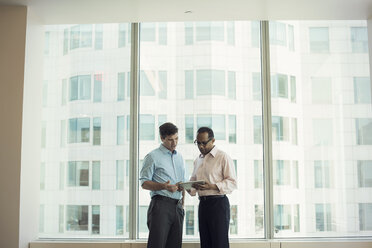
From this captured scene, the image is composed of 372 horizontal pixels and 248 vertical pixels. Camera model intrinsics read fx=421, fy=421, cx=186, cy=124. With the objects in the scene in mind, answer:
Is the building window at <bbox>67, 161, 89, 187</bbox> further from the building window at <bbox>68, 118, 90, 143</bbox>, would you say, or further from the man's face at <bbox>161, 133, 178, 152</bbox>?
the man's face at <bbox>161, 133, 178, 152</bbox>

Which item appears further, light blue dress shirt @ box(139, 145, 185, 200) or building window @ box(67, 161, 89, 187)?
building window @ box(67, 161, 89, 187)

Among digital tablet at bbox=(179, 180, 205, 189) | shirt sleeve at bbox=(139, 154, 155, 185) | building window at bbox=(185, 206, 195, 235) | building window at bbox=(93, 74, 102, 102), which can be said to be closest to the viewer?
digital tablet at bbox=(179, 180, 205, 189)

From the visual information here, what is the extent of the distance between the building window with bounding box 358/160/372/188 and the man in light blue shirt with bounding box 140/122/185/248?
87.4 inches

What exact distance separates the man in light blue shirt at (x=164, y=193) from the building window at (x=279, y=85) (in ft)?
4.98

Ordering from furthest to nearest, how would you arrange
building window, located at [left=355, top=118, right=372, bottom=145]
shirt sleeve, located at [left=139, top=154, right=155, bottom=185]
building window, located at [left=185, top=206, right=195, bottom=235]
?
building window, located at [left=355, top=118, right=372, bottom=145] < building window, located at [left=185, top=206, right=195, bottom=235] < shirt sleeve, located at [left=139, top=154, right=155, bottom=185]

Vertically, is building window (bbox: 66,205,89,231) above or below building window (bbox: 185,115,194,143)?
below

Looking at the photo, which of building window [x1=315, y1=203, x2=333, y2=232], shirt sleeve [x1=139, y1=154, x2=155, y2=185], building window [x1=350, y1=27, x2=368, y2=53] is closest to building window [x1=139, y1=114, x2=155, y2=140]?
shirt sleeve [x1=139, y1=154, x2=155, y2=185]

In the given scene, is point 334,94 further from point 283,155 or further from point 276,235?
point 276,235

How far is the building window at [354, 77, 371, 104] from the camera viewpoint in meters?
5.05

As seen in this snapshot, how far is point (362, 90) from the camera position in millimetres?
5070

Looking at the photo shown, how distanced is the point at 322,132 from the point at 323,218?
1.01 meters

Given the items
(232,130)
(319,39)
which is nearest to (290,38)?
(319,39)

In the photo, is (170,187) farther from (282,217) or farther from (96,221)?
(282,217)

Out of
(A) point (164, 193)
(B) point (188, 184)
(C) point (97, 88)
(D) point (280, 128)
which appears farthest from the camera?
(C) point (97, 88)
